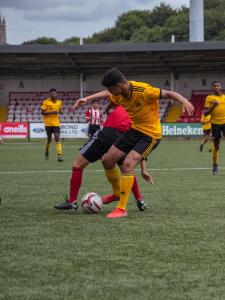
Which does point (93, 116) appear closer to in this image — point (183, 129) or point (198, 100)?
point (183, 129)

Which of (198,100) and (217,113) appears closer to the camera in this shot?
(217,113)

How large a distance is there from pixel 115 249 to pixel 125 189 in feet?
7.97

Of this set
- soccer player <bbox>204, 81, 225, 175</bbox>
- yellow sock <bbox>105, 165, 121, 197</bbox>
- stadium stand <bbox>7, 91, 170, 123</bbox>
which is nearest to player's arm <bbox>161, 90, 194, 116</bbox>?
yellow sock <bbox>105, 165, 121, 197</bbox>

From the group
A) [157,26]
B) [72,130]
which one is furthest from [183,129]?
[157,26]

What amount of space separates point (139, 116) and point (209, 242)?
102 inches

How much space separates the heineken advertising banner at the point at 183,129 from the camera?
128ft

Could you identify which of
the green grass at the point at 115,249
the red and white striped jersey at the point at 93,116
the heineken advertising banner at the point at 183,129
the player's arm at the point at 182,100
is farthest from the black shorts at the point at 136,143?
the heineken advertising banner at the point at 183,129

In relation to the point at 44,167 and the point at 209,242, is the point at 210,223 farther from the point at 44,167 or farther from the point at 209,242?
the point at 44,167

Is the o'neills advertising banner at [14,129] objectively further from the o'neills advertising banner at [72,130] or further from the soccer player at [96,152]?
the soccer player at [96,152]

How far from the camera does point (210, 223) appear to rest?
27.3 ft

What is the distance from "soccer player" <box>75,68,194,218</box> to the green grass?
0.53 m

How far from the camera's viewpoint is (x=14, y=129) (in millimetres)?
39750

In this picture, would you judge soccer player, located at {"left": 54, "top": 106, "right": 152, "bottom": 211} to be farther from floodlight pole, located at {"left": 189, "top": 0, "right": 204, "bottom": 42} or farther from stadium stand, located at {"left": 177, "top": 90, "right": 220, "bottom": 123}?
floodlight pole, located at {"left": 189, "top": 0, "right": 204, "bottom": 42}

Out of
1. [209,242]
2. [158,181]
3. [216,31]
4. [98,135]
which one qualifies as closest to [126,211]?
[98,135]
